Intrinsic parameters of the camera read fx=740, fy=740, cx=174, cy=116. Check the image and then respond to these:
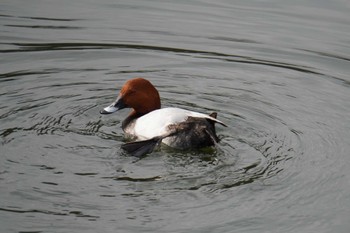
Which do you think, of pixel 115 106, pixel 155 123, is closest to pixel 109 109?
pixel 115 106

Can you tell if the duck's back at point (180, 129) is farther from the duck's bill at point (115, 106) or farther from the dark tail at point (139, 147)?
the duck's bill at point (115, 106)

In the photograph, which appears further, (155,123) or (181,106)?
(181,106)

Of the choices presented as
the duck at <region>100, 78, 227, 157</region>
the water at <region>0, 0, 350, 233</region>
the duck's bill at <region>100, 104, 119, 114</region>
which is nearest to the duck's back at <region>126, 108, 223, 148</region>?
the duck at <region>100, 78, 227, 157</region>

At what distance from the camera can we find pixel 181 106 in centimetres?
870

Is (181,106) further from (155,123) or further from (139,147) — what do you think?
(139,147)

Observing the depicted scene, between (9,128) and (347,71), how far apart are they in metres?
4.92

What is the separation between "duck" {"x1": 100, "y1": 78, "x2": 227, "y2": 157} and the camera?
730cm

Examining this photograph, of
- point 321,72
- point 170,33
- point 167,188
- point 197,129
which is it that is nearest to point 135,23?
point 170,33

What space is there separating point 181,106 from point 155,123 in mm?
1126

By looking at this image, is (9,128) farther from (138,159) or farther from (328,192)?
(328,192)

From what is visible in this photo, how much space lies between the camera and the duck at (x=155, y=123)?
7.30m

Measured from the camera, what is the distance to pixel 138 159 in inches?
279

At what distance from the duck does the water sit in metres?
0.13

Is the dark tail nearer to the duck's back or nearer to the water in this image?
the water
